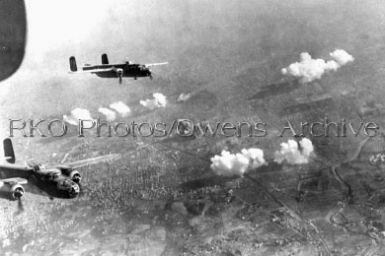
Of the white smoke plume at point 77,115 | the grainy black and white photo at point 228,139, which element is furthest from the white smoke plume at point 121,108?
the white smoke plume at point 77,115

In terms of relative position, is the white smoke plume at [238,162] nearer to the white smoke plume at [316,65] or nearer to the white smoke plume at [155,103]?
the white smoke plume at [155,103]

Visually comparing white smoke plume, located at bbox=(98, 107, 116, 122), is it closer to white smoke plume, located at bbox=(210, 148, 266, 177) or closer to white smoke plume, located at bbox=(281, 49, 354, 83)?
white smoke plume, located at bbox=(210, 148, 266, 177)

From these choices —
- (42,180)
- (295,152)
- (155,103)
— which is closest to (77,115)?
(155,103)

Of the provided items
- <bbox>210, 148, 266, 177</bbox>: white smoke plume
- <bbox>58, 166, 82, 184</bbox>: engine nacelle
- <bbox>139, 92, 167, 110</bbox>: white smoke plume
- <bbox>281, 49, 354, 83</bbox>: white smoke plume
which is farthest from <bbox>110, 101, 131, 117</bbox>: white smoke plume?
A: <bbox>281, 49, 354, 83</bbox>: white smoke plume

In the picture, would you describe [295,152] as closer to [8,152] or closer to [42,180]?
[42,180]

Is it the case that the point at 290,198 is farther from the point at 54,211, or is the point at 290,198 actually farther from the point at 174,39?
the point at 54,211

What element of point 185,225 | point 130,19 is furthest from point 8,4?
point 185,225
